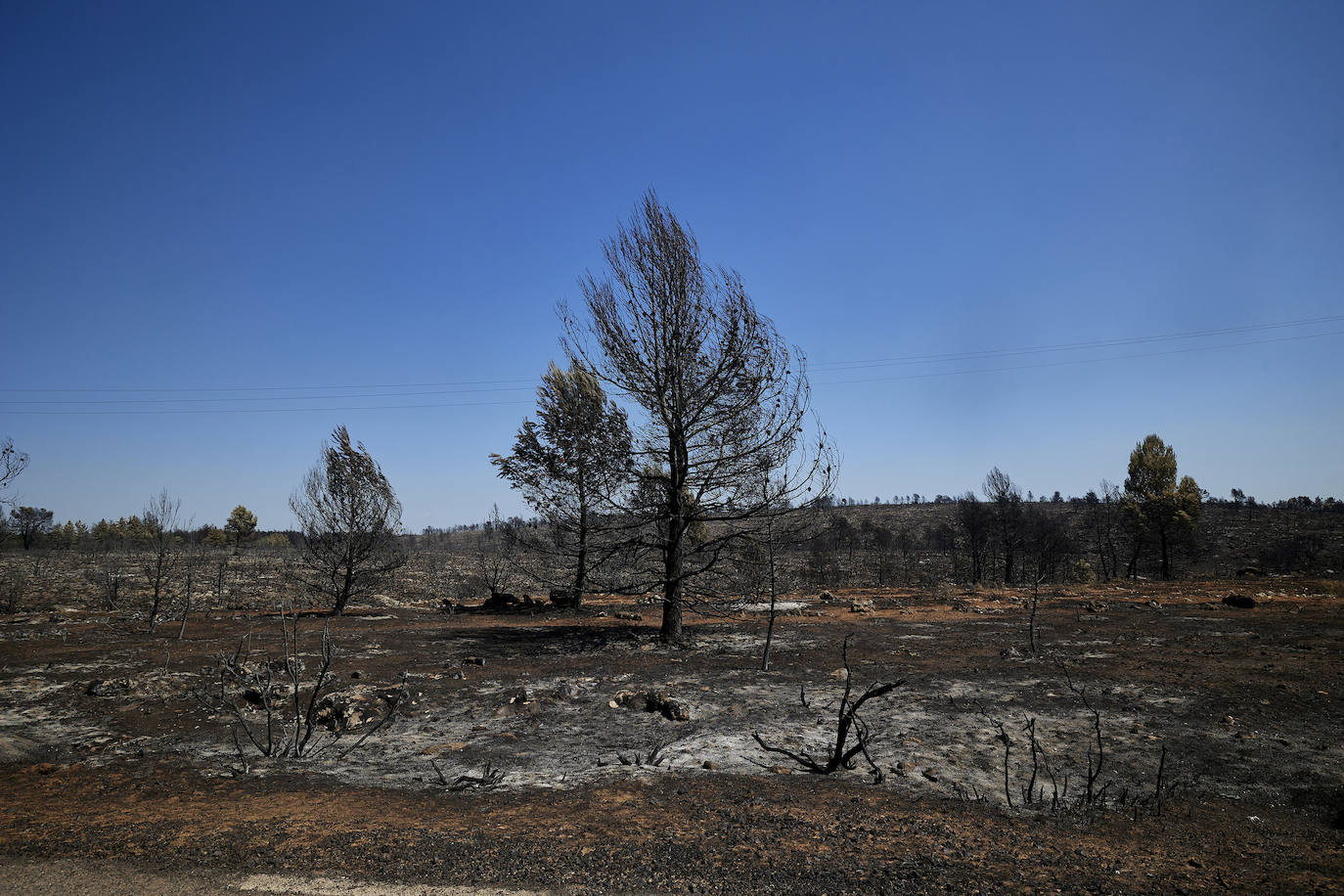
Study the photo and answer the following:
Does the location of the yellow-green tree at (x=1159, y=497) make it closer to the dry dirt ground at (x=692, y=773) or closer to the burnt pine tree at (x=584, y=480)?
the dry dirt ground at (x=692, y=773)

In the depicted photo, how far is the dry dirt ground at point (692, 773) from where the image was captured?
469cm

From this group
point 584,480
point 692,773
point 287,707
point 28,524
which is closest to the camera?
point 692,773

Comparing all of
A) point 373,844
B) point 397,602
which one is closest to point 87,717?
point 373,844

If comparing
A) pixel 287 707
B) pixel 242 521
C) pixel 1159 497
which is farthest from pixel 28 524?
pixel 1159 497

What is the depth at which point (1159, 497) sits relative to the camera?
3697cm

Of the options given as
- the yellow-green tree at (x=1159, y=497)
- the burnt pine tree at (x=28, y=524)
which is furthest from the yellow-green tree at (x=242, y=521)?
the yellow-green tree at (x=1159, y=497)

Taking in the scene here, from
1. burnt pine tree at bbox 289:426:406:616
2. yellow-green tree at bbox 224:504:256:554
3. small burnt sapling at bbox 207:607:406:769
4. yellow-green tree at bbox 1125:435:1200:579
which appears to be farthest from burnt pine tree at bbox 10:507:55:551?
yellow-green tree at bbox 1125:435:1200:579

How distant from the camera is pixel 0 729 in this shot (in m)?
8.40

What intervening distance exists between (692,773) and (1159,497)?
137 ft

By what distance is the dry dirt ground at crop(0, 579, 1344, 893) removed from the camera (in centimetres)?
469

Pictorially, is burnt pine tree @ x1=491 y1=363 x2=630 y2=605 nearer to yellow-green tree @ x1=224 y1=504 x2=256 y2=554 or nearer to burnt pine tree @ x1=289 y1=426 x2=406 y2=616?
burnt pine tree @ x1=289 y1=426 x2=406 y2=616

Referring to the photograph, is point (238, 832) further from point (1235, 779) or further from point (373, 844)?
point (1235, 779)

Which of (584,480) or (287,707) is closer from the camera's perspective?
(287,707)

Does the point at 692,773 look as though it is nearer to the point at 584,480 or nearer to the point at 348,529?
the point at 584,480
